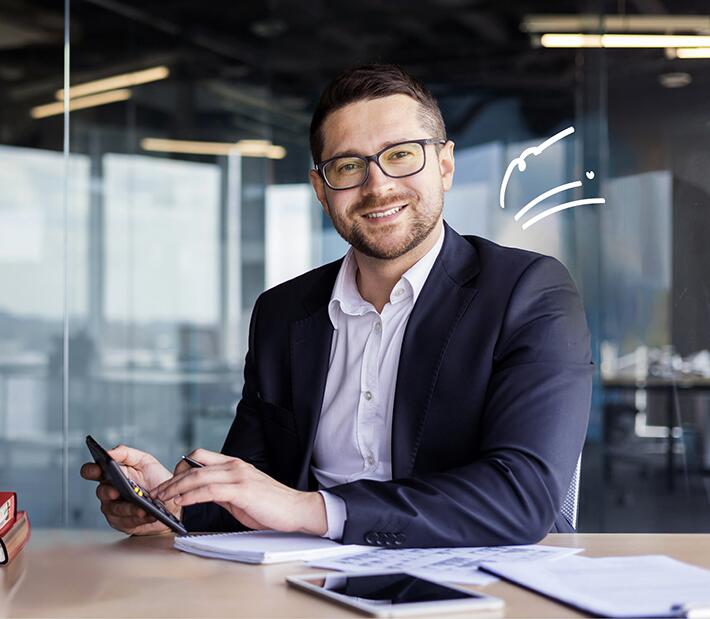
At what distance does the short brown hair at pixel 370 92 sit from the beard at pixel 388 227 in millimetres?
138

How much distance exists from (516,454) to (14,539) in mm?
814

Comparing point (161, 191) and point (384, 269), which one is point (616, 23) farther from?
point (384, 269)

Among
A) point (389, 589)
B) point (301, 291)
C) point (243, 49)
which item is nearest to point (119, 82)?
point (243, 49)

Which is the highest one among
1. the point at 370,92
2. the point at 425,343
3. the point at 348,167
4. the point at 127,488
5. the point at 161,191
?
the point at 161,191

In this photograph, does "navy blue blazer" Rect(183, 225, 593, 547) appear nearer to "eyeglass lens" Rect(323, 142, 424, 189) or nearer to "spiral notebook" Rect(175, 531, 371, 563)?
"spiral notebook" Rect(175, 531, 371, 563)

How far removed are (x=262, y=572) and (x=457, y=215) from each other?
12.6ft

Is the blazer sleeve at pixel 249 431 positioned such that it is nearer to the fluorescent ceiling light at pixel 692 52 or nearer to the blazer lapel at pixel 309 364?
the blazer lapel at pixel 309 364

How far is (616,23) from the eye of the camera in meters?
4.86

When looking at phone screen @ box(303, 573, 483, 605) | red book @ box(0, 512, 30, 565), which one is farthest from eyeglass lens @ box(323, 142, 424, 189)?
phone screen @ box(303, 573, 483, 605)

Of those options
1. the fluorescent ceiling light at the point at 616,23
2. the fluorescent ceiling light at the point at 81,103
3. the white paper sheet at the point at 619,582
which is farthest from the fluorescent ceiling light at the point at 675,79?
the white paper sheet at the point at 619,582

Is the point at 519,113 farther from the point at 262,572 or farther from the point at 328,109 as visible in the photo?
the point at 262,572

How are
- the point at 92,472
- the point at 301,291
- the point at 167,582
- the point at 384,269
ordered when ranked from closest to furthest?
the point at 167,582, the point at 92,472, the point at 384,269, the point at 301,291

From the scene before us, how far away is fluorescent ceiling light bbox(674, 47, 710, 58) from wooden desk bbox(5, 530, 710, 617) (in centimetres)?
358

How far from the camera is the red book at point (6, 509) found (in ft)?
5.21
